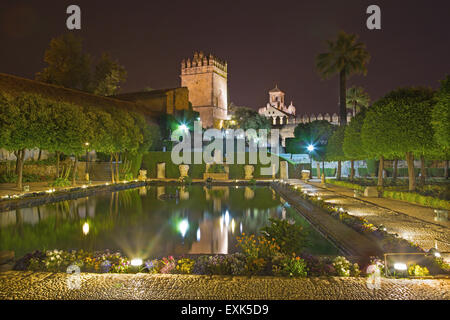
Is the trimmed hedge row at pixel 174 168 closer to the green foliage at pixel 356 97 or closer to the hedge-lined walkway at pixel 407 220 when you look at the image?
the hedge-lined walkway at pixel 407 220

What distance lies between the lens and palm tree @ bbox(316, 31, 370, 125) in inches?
1081

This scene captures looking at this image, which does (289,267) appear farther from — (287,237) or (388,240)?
(388,240)

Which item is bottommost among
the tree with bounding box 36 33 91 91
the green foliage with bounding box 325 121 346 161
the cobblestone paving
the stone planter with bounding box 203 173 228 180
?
the cobblestone paving

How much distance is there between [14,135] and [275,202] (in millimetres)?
12509

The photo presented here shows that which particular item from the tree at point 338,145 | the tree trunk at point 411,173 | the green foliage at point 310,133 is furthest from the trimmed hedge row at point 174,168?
the green foliage at point 310,133

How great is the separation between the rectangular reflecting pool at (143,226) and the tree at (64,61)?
3487 centimetres

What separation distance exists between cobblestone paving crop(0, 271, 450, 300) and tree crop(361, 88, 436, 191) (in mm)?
11314

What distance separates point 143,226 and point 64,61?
138ft

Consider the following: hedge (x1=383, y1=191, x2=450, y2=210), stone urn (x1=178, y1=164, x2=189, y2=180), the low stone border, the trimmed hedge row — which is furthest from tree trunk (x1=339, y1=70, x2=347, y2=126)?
the low stone border

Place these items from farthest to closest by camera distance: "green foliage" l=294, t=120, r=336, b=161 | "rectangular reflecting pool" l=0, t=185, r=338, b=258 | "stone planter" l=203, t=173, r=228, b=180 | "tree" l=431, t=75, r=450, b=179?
"green foliage" l=294, t=120, r=336, b=161 < "stone planter" l=203, t=173, r=228, b=180 < "tree" l=431, t=75, r=450, b=179 < "rectangular reflecting pool" l=0, t=185, r=338, b=258

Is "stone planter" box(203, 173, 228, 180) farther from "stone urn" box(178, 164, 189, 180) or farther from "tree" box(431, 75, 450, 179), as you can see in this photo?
"tree" box(431, 75, 450, 179)

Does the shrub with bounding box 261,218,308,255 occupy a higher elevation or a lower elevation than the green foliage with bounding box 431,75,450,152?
lower

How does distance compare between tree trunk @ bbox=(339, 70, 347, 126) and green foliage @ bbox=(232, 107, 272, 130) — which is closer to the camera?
tree trunk @ bbox=(339, 70, 347, 126)
